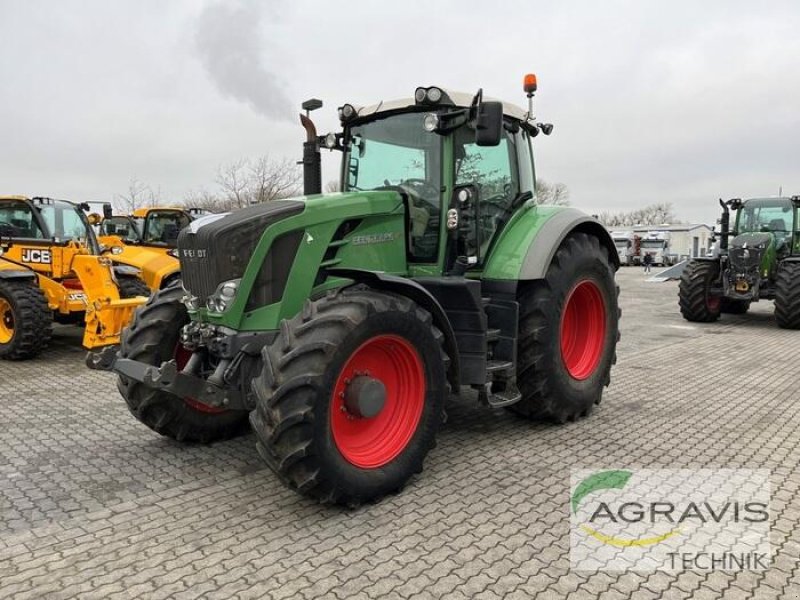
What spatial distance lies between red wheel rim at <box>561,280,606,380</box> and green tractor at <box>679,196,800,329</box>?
7.34 metres

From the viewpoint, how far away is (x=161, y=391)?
3875 millimetres

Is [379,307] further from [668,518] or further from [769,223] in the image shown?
[769,223]

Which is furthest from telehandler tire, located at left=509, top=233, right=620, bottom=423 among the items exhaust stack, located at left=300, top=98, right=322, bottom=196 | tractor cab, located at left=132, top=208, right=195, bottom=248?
tractor cab, located at left=132, top=208, right=195, bottom=248

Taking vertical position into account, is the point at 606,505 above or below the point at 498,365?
below

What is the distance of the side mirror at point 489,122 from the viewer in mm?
3799

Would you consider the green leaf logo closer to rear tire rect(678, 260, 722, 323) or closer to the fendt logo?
the fendt logo

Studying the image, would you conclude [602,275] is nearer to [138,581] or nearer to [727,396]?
[727,396]

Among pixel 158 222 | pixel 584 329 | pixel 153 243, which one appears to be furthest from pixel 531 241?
pixel 158 222

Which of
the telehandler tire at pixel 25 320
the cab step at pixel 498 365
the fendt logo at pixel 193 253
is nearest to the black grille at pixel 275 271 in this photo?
the fendt logo at pixel 193 253

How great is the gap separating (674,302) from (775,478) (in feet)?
44.4

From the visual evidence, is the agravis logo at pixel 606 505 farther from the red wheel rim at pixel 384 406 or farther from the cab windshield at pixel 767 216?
the cab windshield at pixel 767 216

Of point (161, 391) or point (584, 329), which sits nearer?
point (161, 391)

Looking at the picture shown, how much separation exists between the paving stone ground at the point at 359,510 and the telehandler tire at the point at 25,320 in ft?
6.37

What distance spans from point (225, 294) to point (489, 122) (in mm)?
1976
